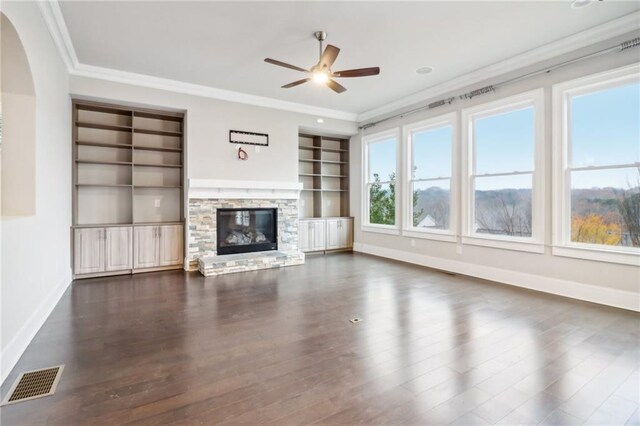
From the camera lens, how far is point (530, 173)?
447 centimetres

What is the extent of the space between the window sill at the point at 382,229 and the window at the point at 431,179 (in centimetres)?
29

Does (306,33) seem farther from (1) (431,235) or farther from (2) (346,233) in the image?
(2) (346,233)

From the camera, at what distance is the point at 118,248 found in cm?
512

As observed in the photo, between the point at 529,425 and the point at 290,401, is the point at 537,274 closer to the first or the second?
the point at 529,425

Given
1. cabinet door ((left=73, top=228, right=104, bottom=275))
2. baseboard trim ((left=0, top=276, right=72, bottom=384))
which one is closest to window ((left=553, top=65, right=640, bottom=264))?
baseboard trim ((left=0, top=276, right=72, bottom=384))

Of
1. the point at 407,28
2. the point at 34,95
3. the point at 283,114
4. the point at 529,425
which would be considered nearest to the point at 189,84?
the point at 283,114

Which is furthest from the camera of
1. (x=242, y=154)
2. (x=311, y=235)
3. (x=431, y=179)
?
(x=311, y=235)

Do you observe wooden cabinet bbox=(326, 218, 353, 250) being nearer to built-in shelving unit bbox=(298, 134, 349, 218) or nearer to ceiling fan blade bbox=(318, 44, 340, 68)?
built-in shelving unit bbox=(298, 134, 349, 218)

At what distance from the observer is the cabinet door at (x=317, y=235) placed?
7.24 meters

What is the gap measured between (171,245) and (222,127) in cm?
226

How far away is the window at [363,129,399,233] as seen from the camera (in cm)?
674

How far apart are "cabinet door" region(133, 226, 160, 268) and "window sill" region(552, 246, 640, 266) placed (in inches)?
233

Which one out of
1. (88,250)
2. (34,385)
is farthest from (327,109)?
(34,385)

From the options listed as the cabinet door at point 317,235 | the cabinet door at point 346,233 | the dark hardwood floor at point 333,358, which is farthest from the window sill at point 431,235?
the cabinet door at point 317,235
